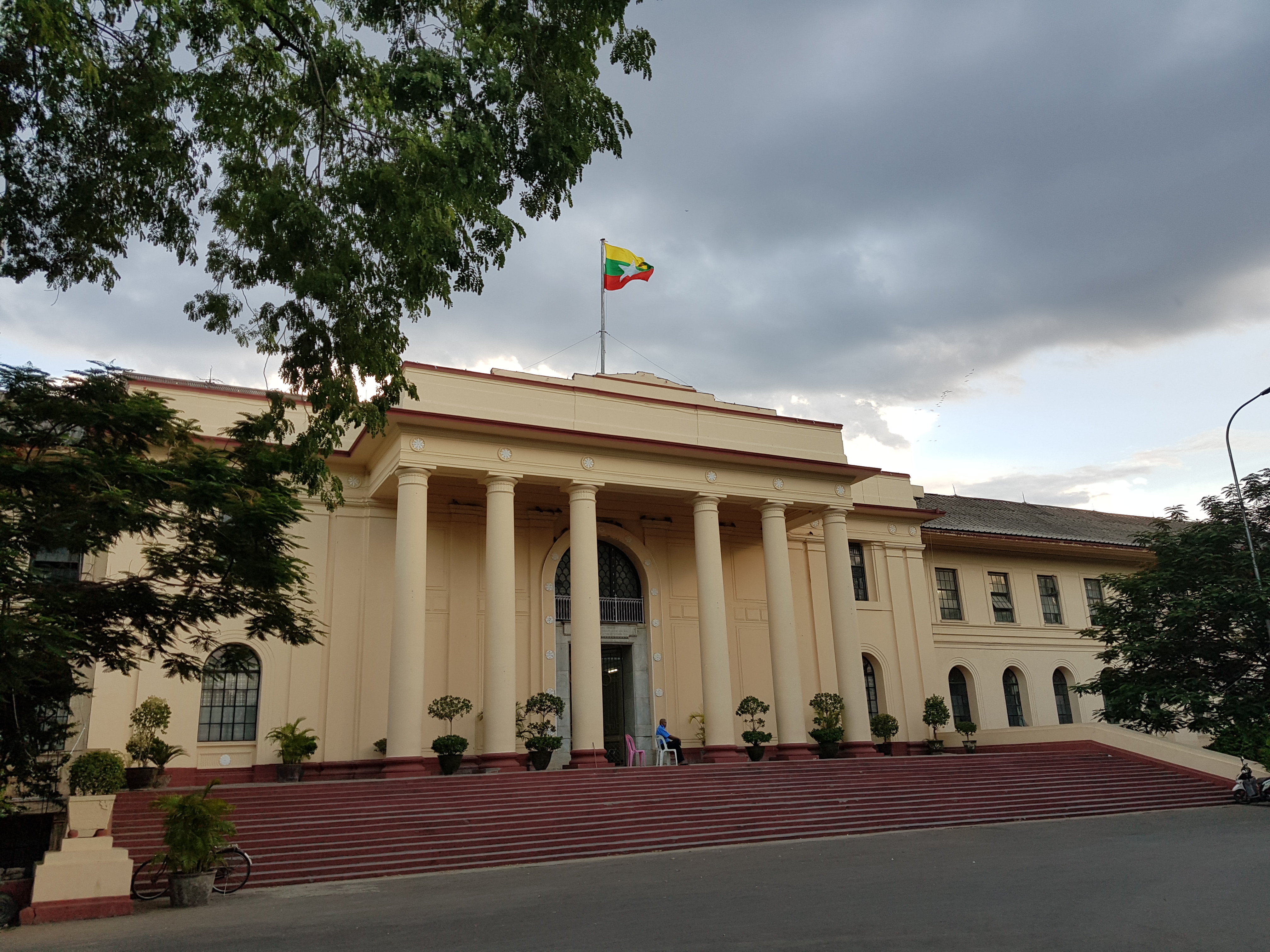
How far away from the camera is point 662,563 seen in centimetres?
2567

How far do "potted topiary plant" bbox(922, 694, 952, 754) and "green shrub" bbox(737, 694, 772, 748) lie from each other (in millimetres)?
4688

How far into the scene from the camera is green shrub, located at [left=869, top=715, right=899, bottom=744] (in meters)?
25.2

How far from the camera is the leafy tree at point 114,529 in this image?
929 cm

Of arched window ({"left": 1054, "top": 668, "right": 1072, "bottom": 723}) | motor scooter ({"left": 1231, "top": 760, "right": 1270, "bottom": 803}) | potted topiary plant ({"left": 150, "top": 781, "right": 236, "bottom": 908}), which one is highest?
arched window ({"left": 1054, "top": 668, "right": 1072, "bottom": 723})

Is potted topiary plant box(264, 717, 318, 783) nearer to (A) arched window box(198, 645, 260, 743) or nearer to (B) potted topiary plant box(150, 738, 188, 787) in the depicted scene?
(A) arched window box(198, 645, 260, 743)

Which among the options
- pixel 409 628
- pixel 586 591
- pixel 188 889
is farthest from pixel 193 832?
pixel 586 591

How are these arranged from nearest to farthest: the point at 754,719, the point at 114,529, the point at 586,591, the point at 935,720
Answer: the point at 114,529 → the point at 586,591 → the point at 754,719 → the point at 935,720

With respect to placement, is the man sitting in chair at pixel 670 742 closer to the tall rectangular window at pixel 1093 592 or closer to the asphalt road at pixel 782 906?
the asphalt road at pixel 782 906

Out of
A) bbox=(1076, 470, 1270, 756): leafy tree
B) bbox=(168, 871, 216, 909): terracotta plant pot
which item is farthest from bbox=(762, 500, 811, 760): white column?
bbox=(168, 871, 216, 909): terracotta plant pot

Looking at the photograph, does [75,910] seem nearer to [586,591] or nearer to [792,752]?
[586,591]

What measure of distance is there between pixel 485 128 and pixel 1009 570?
92.0 ft

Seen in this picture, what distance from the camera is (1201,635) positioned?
22812 mm

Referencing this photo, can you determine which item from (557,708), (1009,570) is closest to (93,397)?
(557,708)

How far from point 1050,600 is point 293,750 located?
24766mm
